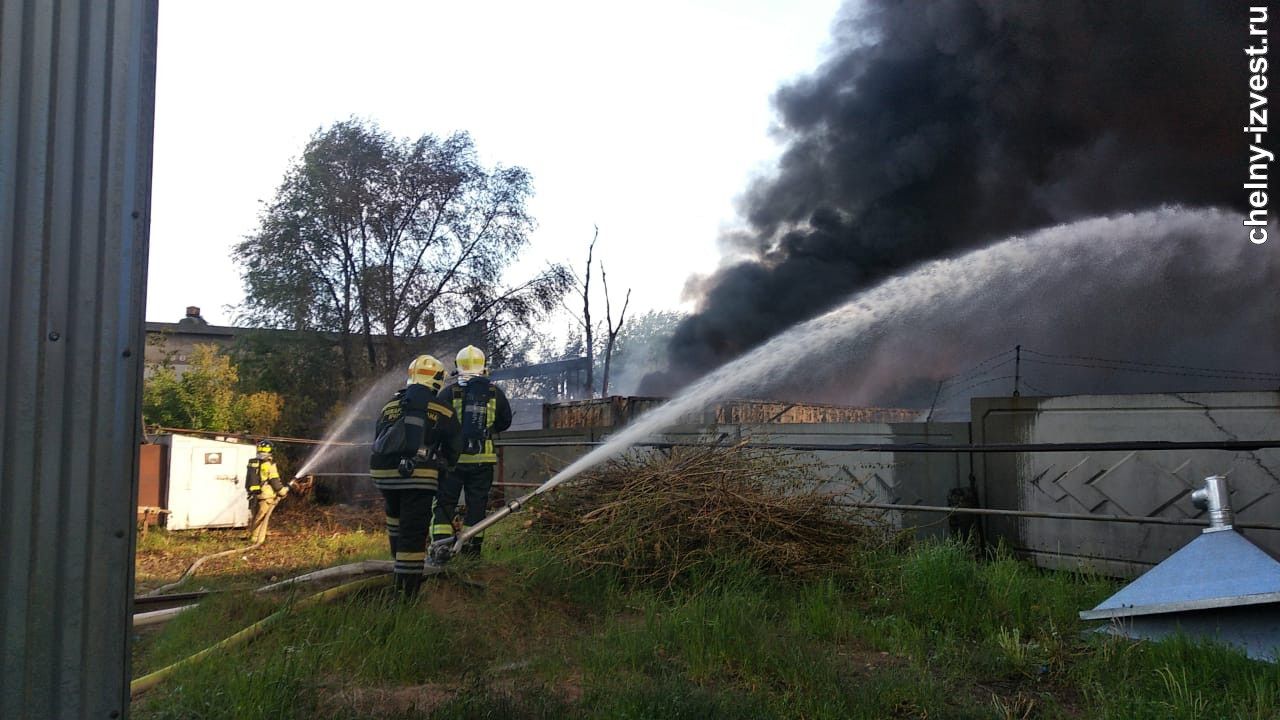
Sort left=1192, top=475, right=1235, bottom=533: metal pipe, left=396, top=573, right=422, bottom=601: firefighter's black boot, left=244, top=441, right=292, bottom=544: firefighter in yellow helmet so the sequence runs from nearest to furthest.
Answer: left=1192, top=475, right=1235, bottom=533: metal pipe → left=396, top=573, right=422, bottom=601: firefighter's black boot → left=244, top=441, right=292, bottom=544: firefighter in yellow helmet

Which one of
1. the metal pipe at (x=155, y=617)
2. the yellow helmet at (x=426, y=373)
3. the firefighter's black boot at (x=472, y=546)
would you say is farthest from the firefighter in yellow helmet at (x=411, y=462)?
the metal pipe at (x=155, y=617)

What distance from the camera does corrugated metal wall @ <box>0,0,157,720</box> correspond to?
70.3 inches

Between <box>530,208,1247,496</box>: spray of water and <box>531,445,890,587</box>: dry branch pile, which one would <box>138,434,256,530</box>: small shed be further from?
<box>531,445,890,587</box>: dry branch pile

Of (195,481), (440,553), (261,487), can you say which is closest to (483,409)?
(440,553)

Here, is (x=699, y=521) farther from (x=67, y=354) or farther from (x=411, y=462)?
(x=67, y=354)

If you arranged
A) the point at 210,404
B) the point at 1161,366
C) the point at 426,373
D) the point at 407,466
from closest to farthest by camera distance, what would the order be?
the point at 407,466
the point at 426,373
the point at 1161,366
the point at 210,404

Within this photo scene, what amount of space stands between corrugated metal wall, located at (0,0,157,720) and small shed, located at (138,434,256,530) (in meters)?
12.1

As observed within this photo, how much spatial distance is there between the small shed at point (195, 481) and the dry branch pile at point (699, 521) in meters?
9.35

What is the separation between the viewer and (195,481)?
13.1 meters

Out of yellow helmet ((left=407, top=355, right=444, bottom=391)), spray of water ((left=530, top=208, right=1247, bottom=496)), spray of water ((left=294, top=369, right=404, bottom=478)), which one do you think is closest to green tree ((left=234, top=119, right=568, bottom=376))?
spray of water ((left=294, top=369, right=404, bottom=478))

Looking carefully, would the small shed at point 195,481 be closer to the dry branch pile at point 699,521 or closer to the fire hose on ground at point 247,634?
the dry branch pile at point 699,521

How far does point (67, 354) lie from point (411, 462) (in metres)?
3.53

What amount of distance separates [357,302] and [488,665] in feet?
59.2

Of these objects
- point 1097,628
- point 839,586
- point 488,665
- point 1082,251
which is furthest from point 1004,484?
point 1082,251
